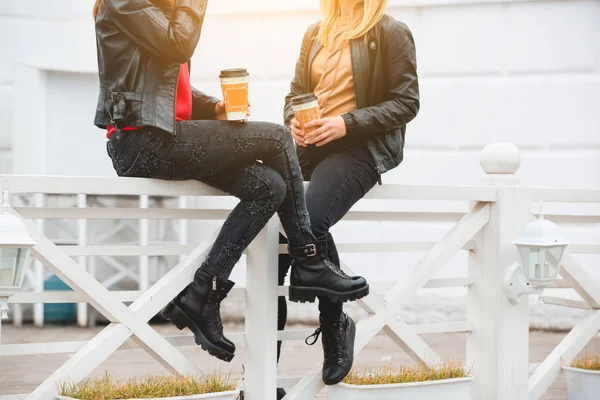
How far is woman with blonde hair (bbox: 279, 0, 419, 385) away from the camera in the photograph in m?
3.86

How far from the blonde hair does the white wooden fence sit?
63cm

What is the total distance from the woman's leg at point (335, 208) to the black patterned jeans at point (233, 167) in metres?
0.19

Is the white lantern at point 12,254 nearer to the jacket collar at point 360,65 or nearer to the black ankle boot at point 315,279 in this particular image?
the black ankle boot at point 315,279

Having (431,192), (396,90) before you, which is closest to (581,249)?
(431,192)

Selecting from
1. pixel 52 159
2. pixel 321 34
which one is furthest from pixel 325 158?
pixel 52 159

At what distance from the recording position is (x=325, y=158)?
13.3ft

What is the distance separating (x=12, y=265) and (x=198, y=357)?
359cm

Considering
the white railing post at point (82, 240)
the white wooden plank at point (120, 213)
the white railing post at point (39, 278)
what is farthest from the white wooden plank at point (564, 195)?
the white railing post at point (39, 278)

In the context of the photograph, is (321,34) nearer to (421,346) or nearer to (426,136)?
(421,346)

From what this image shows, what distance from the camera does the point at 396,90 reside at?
4.03 metres

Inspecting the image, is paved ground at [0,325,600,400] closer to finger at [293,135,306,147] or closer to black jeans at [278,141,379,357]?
black jeans at [278,141,379,357]

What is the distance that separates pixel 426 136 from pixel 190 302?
A: 4528 mm

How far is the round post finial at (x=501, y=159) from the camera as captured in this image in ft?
14.8

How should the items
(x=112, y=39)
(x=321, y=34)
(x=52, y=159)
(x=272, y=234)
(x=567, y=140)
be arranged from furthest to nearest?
(x=52, y=159), (x=567, y=140), (x=321, y=34), (x=272, y=234), (x=112, y=39)
